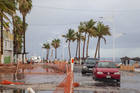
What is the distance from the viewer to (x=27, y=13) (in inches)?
1898

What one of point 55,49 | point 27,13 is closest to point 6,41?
point 27,13

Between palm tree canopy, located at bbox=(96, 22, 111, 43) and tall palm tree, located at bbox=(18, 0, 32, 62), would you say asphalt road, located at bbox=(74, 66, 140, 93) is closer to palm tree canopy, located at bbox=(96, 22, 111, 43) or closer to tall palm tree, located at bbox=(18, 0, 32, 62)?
tall palm tree, located at bbox=(18, 0, 32, 62)

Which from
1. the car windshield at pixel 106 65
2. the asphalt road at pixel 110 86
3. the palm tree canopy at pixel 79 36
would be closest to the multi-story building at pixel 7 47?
the car windshield at pixel 106 65

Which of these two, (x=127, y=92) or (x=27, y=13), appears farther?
(x=27, y=13)

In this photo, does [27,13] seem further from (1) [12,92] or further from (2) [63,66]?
(1) [12,92]

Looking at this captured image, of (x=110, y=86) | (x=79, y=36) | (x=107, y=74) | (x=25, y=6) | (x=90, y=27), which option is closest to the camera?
(x=110, y=86)

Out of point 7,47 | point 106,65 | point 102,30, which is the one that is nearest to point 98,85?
point 106,65

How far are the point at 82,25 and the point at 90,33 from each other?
18.2ft

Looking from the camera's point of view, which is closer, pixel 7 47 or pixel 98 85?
pixel 98 85

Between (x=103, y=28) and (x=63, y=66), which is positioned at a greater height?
(x=103, y=28)

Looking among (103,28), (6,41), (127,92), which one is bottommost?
(127,92)

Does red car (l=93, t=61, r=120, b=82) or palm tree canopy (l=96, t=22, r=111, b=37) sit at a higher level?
palm tree canopy (l=96, t=22, r=111, b=37)

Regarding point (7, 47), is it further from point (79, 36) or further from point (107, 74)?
point (79, 36)

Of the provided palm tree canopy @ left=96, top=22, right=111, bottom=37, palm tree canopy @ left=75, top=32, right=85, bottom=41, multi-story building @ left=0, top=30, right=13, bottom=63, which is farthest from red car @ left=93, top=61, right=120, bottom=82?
palm tree canopy @ left=75, top=32, right=85, bottom=41
